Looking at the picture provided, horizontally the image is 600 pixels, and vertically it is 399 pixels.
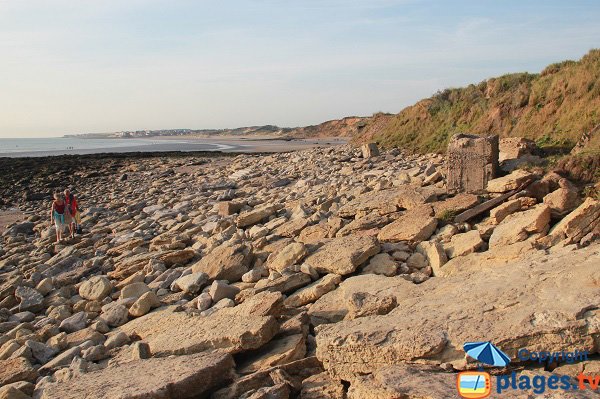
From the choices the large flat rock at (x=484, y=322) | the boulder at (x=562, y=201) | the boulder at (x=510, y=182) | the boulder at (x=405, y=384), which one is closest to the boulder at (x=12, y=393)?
the large flat rock at (x=484, y=322)

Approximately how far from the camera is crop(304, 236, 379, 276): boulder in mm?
5965

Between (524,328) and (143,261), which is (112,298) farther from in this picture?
(524,328)

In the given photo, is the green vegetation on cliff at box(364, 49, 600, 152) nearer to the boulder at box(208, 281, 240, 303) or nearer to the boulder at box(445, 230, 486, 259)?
the boulder at box(445, 230, 486, 259)

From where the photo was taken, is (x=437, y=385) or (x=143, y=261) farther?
(x=143, y=261)

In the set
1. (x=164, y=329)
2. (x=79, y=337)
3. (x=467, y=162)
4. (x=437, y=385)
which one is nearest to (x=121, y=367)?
(x=164, y=329)

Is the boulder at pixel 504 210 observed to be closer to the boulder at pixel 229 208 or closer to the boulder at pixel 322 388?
the boulder at pixel 322 388

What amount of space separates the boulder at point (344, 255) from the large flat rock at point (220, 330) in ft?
3.99

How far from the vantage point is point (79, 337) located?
5812mm

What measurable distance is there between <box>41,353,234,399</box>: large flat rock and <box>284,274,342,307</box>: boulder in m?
1.71

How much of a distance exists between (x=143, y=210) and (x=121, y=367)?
10.2 metres

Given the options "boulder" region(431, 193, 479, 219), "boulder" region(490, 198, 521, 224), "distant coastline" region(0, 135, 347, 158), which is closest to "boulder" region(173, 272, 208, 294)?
"boulder" region(431, 193, 479, 219)

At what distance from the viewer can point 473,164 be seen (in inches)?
310

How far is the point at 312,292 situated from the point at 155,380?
2297mm

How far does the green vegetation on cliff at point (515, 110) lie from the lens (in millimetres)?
11500
